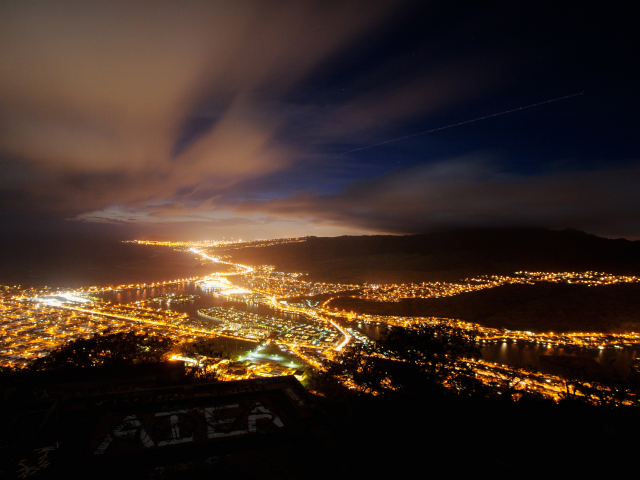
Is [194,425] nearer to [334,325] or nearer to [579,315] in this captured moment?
[334,325]

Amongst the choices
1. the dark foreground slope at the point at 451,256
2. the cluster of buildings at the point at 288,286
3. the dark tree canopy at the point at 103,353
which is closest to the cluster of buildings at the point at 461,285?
the dark foreground slope at the point at 451,256

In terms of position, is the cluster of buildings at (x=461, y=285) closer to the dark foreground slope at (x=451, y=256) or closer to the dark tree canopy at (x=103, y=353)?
the dark foreground slope at (x=451, y=256)

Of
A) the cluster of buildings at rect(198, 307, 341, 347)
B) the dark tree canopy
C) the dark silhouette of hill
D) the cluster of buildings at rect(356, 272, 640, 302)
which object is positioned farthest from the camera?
the cluster of buildings at rect(356, 272, 640, 302)

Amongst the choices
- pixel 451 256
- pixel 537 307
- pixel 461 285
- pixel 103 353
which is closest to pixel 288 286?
pixel 461 285

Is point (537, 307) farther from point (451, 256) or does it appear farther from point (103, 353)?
point (451, 256)

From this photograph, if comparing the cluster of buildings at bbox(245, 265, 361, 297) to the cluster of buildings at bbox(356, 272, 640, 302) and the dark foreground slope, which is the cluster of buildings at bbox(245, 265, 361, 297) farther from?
the cluster of buildings at bbox(356, 272, 640, 302)

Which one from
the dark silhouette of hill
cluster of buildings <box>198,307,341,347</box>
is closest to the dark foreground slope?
the dark silhouette of hill

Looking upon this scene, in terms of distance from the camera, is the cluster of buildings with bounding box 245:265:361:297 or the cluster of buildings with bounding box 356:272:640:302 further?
the cluster of buildings with bounding box 245:265:361:297

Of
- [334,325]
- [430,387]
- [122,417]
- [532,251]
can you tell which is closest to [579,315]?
[334,325]
